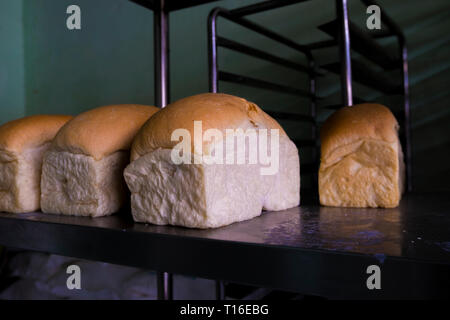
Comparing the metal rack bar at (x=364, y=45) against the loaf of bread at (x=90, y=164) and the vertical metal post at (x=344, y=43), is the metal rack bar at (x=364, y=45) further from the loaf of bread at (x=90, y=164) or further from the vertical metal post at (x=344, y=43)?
the loaf of bread at (x=90, y=164)

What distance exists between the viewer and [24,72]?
3.61 meters

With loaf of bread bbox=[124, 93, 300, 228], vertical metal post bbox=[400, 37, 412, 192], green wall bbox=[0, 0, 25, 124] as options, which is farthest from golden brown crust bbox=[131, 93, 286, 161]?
green wall bbox=[0, 0, 25, 124]

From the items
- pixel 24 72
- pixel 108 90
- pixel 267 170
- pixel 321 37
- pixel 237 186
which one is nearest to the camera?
pixel 237 186

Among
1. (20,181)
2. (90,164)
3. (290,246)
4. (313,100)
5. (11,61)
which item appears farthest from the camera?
(11,61)

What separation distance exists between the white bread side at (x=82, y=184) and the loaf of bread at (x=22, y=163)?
7 cm

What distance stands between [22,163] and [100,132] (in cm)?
30

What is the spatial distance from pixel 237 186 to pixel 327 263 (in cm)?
34

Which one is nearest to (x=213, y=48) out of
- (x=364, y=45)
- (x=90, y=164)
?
(x=364, y=45)

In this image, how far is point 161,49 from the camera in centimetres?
157

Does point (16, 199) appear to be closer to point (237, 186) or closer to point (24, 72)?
point (237, 186)

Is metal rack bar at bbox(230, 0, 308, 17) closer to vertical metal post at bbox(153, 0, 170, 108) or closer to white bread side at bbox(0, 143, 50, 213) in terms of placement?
vertical metal post at bbox(153, 0, 170, 108)

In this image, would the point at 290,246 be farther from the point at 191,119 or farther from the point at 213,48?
the point at 213,48

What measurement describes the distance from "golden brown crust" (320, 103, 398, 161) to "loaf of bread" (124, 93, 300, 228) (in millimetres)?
268

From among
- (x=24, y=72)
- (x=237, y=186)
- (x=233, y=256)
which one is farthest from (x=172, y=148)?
(x=24, y=72)
